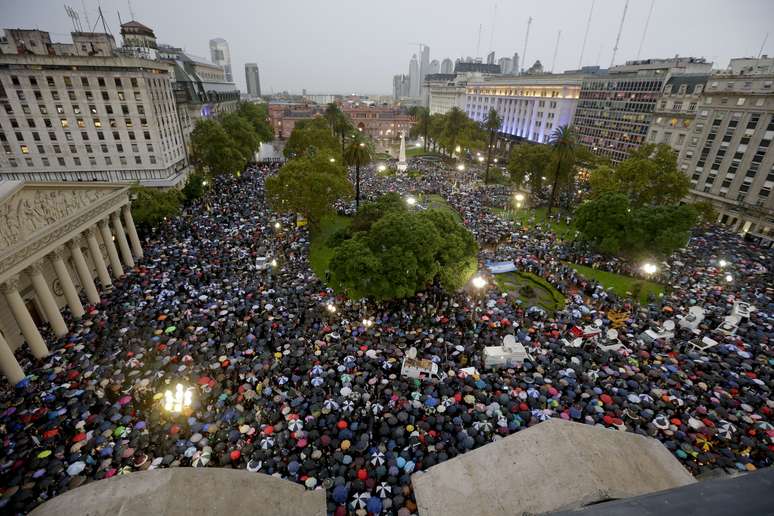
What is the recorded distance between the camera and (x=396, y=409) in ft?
64.6

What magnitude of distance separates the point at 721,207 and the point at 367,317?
194 feet

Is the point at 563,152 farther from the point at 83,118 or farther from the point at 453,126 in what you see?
the point at 83,118

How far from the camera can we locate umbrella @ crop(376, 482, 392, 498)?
1541 centimetres

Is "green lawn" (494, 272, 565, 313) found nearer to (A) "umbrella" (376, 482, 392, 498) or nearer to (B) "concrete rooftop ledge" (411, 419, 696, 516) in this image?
(B) "concrete rooftop ledge" (411, 419, 696, 516)

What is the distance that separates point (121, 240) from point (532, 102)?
107157 millimetres

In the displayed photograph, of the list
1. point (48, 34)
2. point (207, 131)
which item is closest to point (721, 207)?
point (207, 131)

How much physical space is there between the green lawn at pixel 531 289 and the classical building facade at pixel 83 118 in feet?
182

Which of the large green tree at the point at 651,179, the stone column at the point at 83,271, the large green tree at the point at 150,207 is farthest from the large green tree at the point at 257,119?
the large green tree at the point at 651,179

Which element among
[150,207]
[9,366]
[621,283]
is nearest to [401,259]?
[621,283]

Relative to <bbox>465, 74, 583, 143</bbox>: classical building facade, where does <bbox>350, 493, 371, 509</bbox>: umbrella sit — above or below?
below

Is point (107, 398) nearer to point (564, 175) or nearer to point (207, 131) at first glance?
point (207, 131)

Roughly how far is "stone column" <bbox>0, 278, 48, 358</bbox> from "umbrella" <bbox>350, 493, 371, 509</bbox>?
75.3 ft

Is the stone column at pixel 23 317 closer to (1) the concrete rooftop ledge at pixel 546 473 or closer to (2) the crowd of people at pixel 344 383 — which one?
(2) the crowd of people at pixel 344 383

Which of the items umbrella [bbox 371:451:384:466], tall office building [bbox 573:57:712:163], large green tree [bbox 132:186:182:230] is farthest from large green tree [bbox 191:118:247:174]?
tall office building [bbox 573:57:712:163]
